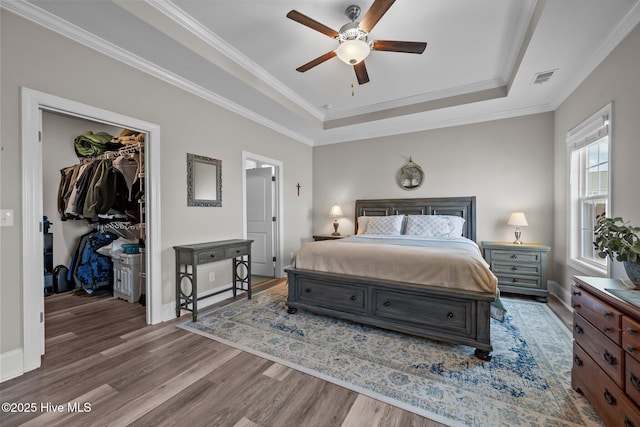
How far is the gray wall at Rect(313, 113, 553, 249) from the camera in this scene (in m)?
3.91

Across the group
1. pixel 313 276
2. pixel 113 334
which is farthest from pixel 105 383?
pixel 313 276

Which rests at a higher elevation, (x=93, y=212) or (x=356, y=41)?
(x=356, y=41)

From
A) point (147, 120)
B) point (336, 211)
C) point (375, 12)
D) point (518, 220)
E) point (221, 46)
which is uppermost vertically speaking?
point (221, 46)

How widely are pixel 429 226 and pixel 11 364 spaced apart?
4.52 m

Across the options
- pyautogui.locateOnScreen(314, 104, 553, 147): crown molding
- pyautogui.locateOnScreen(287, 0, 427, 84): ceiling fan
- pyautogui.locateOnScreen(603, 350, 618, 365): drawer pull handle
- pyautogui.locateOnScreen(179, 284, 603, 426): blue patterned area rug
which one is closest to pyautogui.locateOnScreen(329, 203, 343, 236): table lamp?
pyautogui.locateOnScreen(314, 104, 553, 147): crown molding

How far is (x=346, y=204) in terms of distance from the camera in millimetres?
5387

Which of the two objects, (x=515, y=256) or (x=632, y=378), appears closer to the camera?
(x=632, y=378)

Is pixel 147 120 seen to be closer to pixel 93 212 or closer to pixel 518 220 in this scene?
pixel 93 212

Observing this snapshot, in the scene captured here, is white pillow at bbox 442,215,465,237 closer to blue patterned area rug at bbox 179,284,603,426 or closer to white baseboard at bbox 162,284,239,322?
blue patterned area rug at bbox 179,284,603,426

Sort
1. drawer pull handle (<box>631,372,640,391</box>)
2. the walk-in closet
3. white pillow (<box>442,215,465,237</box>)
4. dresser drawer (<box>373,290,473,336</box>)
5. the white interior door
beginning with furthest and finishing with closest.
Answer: the white interior door, white pillow (<box>442,215,465,237</box>), the walk-in closet, dresser drawer (<box>373,290,473,336</box>), drawer pull handle (<box>631,372,640,391</box>)

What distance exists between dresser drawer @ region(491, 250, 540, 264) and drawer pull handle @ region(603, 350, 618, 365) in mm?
2438

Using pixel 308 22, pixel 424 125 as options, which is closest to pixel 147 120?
pixel 308 22

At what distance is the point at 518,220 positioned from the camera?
3701 millimetres

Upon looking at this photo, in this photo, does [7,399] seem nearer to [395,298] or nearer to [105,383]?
[105,383]
